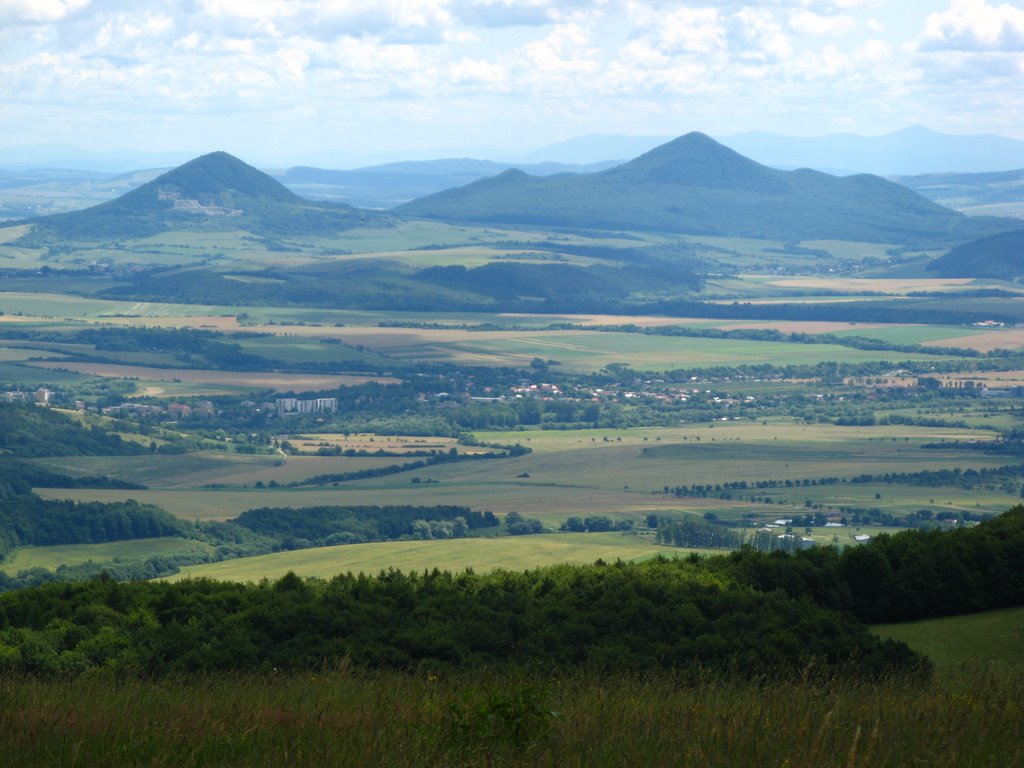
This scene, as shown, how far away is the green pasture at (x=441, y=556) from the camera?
185 ft

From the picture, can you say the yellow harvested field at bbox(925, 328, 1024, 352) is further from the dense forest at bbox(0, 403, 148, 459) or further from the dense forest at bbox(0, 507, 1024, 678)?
the dense forest at bbox(0, 507, 1024, 678)

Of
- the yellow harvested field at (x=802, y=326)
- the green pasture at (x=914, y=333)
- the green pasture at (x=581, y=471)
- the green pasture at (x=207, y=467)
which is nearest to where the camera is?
the green pasture at (x=581, y=471)

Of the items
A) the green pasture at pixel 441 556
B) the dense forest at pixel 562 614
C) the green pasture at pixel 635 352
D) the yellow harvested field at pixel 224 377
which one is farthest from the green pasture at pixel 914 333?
the dense forest at pixel 562 614

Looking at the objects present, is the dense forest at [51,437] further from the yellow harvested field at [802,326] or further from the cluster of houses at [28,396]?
the yellow harvested field at [802,326]

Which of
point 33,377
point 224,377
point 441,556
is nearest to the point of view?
point 441,556

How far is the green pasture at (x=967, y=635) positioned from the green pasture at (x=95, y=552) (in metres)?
45.4

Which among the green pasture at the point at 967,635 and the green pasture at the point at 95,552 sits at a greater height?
the green pasture at the point at 967,635

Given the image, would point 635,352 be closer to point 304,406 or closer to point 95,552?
point 304,406

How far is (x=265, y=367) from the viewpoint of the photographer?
5994 inches

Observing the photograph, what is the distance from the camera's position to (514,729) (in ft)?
37.6

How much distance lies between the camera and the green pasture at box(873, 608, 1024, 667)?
2572 centimetres

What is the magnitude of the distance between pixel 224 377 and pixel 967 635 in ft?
406

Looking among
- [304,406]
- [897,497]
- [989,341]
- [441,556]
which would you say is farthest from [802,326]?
[441,556]

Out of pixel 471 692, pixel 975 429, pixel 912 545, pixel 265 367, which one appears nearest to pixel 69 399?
pixel 265 367
